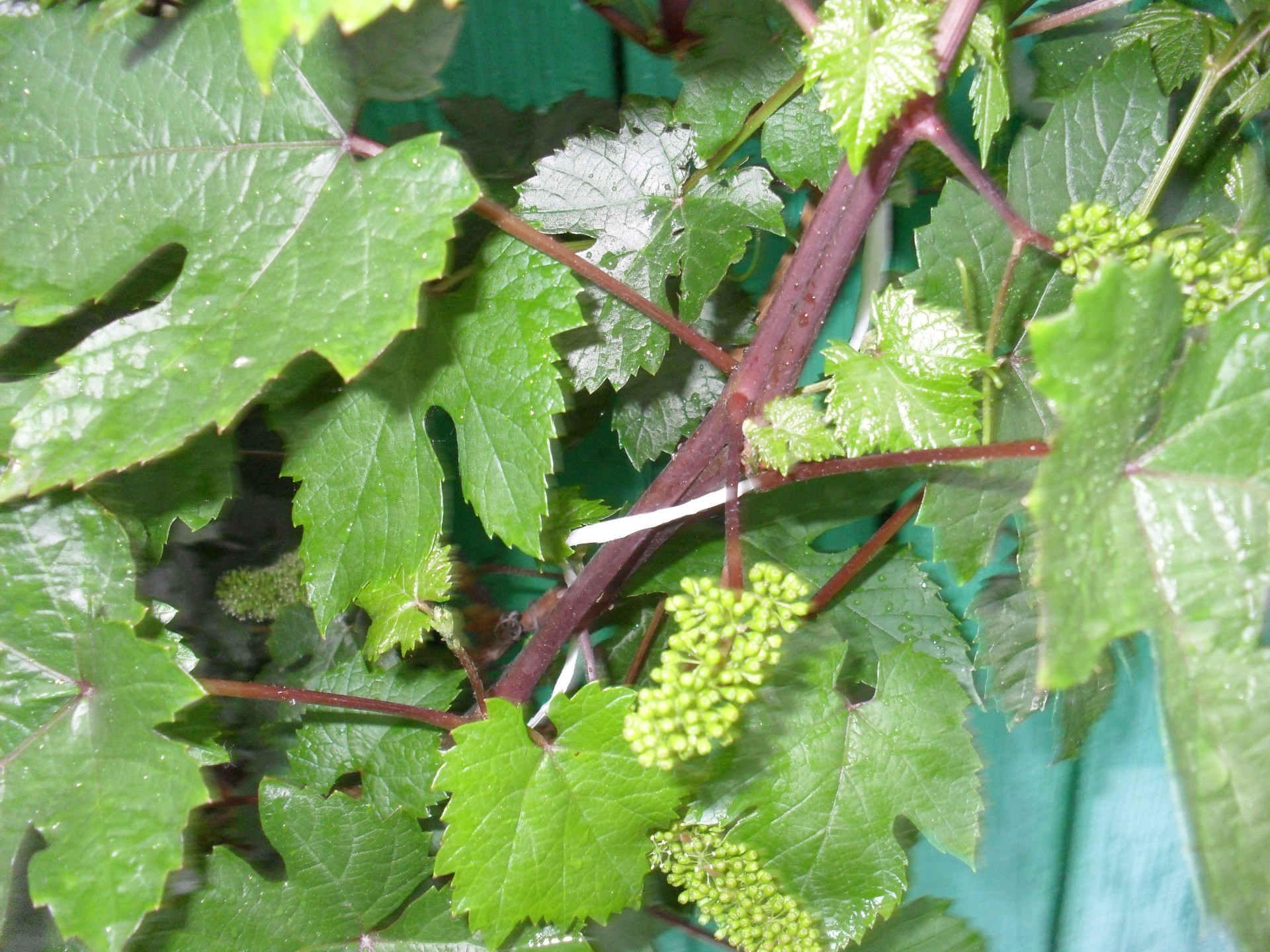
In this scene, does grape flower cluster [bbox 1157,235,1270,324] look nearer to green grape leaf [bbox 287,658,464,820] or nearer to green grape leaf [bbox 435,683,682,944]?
green grape leaf [bbox 435,683,682,944]

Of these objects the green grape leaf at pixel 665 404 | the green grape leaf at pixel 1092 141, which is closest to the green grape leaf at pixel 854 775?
the green grape leaf at pixel 665 404

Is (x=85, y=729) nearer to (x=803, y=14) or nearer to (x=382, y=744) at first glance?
(x=382, y=744)

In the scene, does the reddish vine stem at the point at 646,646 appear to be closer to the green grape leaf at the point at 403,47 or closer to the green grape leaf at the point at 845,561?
the green grape leaf at the point at 845,561

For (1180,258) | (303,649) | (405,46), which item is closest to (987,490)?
(1180,258)

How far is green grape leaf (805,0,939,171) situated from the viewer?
1.30ft

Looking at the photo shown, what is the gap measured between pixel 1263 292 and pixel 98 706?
640 mm

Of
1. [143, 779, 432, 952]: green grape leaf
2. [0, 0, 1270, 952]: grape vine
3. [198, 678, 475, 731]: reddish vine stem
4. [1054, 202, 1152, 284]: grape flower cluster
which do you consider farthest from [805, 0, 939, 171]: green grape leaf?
[143, 779, 432, 952]: green grape leaf

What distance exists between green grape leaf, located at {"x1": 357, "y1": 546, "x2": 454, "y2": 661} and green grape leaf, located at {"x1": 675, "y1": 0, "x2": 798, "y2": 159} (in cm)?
35

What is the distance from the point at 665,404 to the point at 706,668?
0.34 metres

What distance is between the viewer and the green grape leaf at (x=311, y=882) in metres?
0.63

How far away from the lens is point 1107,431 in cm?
36

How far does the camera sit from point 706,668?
0.44 meters

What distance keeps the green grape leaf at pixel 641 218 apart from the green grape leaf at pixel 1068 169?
0.41ft

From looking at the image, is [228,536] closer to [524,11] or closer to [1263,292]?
[524,11]
